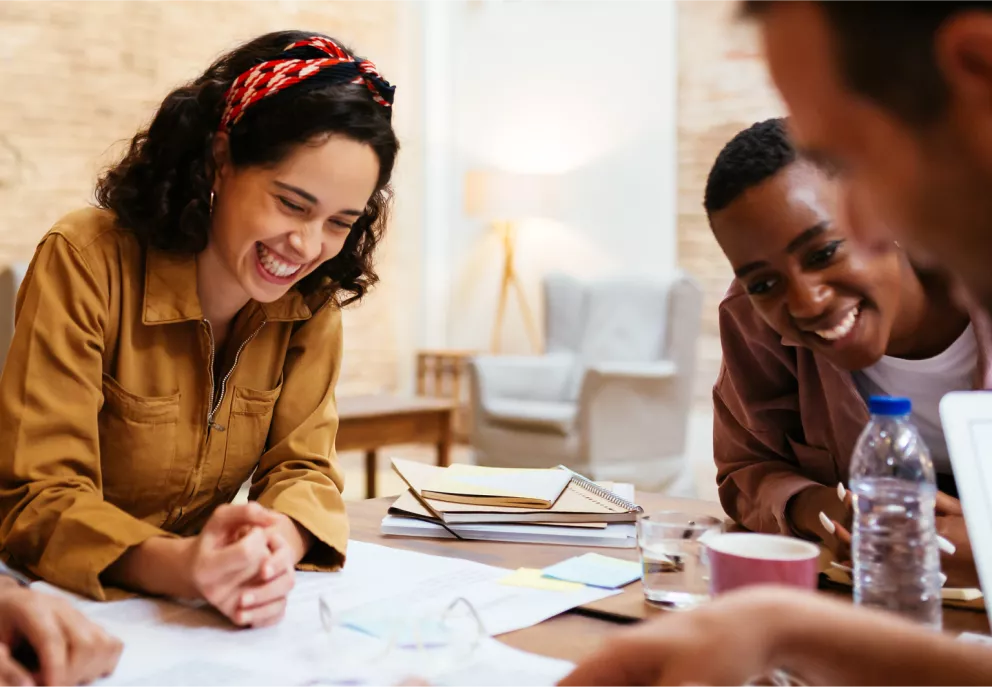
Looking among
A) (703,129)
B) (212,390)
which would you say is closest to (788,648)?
(212,390)

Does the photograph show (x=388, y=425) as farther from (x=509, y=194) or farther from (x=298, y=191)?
(x=298, y=191)

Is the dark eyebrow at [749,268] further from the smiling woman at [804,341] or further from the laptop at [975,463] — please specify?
the laptop at [975,463]

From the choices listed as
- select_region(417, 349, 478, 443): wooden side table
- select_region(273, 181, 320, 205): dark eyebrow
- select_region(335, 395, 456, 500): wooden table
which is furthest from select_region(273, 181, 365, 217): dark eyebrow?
select_region(417, 349, 478, 443): wooden side table

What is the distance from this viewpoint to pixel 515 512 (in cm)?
123

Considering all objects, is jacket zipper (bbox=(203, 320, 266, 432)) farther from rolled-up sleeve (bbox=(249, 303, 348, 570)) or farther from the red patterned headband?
the red patterned headband

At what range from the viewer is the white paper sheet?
756mm

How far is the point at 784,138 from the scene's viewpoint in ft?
3.54

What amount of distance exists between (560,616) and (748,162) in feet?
1.77

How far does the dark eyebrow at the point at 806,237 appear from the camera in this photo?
41.3 inches

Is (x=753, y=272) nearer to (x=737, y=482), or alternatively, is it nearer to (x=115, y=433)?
(x=737, y=482)

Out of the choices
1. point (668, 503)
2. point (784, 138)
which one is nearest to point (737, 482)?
point (668, 503)

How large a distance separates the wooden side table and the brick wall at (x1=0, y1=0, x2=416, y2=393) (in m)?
1.99

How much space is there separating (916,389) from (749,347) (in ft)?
0.70

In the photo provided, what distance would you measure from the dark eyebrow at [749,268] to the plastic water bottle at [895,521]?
0.67 ft
